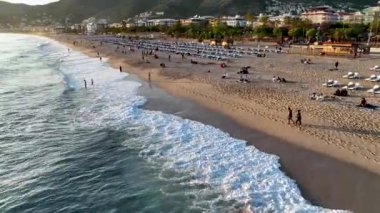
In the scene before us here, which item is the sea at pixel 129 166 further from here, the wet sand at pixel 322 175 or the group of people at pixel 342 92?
the group of people at pixel 342 92

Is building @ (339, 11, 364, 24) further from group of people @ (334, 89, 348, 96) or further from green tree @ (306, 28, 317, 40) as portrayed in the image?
group of people @ (334, 89, 348, 96)

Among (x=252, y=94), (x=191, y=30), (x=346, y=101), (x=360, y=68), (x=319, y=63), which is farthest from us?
(x=191, y=30)

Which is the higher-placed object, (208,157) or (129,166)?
(208,157)


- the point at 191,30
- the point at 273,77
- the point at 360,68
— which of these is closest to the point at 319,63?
the point at 360,68

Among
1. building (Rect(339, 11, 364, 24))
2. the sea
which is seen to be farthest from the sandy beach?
building (Rect(339, 11, 364, 24))

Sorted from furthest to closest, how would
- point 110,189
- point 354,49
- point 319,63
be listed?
point 354,49 < point 319,63 < point 110,189

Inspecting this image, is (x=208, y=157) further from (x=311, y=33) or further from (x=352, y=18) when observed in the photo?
(x=352, y=18)

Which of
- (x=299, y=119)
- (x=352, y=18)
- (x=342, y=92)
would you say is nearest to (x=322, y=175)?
(x=299, y=119)

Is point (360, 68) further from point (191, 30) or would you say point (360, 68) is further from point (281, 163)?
point (191, 30)
